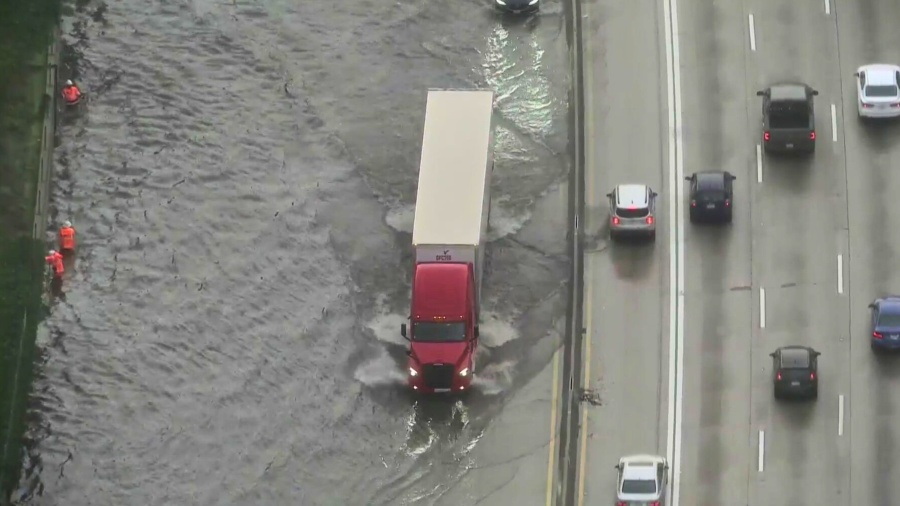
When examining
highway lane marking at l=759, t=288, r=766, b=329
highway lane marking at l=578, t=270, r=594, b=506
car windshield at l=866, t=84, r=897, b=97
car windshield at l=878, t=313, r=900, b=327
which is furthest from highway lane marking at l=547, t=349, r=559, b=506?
car windshield at l=866, t=84, r=897, b=97

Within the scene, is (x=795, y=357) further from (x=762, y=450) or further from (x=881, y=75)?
(x=881, y=75)

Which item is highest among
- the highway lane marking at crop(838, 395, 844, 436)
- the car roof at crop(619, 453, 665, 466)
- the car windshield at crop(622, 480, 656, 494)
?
the highway lane marking at crop(838, 395, 844, 436)

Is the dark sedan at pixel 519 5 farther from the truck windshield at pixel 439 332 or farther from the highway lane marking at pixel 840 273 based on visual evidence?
the truck windshield at pixel 439 332

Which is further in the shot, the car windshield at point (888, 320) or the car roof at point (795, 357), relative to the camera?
the car windshield at point (888, 320)

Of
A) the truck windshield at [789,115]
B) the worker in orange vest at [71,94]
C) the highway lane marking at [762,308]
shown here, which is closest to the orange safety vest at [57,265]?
the worker in orange vest at [71,94]

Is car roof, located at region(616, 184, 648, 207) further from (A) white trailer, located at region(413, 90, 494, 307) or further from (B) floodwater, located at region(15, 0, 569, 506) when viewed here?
(A) white trailer, located at region(413, 90, 494, 307)

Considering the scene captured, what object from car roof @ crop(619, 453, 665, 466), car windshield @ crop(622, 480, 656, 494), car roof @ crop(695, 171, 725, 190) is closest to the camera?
car windshield @ crop(622, 480, 656, 494)

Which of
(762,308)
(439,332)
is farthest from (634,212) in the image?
(439,332)
